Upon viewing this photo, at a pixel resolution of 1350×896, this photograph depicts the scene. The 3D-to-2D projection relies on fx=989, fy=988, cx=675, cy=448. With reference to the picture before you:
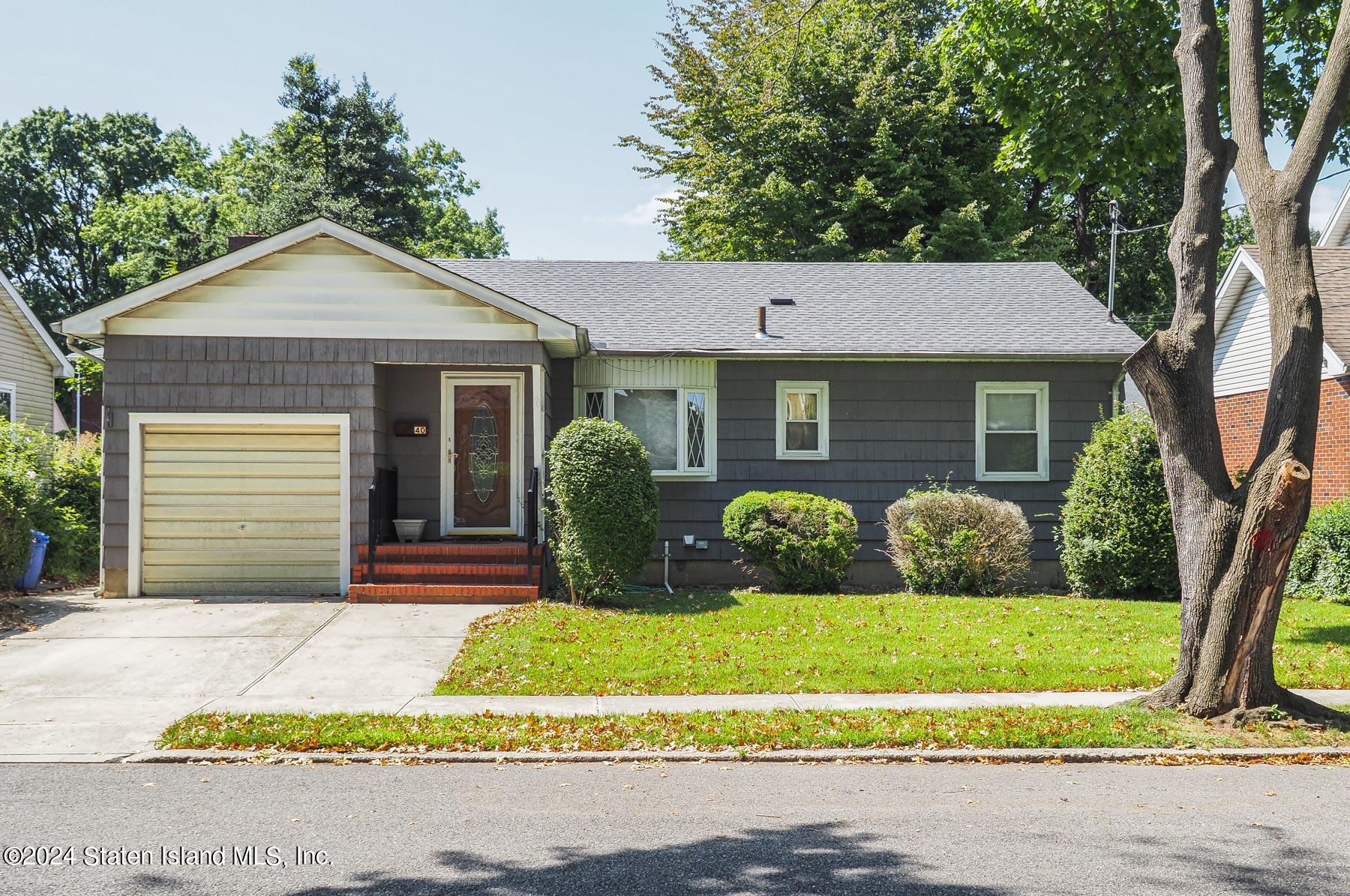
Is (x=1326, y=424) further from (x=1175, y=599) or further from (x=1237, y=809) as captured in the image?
(x=1237, y=809)

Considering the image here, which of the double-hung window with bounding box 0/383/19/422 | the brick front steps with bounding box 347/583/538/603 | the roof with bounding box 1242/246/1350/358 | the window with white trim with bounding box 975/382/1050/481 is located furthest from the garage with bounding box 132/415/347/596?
the roof with bounding box 1242/246/1350/358

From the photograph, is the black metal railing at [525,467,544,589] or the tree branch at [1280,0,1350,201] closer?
the tree branch at [1280,0,1350,201]

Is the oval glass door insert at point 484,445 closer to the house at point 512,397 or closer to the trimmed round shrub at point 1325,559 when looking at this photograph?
the house at point 512,397

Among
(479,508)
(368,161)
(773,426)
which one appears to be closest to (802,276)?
(773,426)

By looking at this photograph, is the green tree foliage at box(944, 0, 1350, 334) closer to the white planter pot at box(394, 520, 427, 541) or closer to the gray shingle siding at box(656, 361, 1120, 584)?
the gray shingle siding at box(656, 361, 1120, 584)

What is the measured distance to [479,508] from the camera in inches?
535

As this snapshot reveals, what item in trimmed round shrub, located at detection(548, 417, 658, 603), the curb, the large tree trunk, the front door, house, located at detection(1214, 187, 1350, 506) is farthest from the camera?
house, located at detection(1214, 187, 1350, 506)

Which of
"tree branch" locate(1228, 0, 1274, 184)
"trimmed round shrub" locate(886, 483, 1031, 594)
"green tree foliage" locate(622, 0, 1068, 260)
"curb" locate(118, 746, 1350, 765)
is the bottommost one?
"curb" locate(118, 746, 1350, 765)

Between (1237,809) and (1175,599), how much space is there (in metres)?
7.98

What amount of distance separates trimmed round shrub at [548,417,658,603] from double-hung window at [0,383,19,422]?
1511cm

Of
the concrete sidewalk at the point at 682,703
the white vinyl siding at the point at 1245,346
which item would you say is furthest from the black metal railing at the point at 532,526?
the white vinyl siding at the point at 1245,346

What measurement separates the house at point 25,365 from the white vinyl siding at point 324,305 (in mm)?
10495

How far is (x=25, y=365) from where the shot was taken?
2147cm

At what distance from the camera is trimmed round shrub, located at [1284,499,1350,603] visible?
13.2 metres
